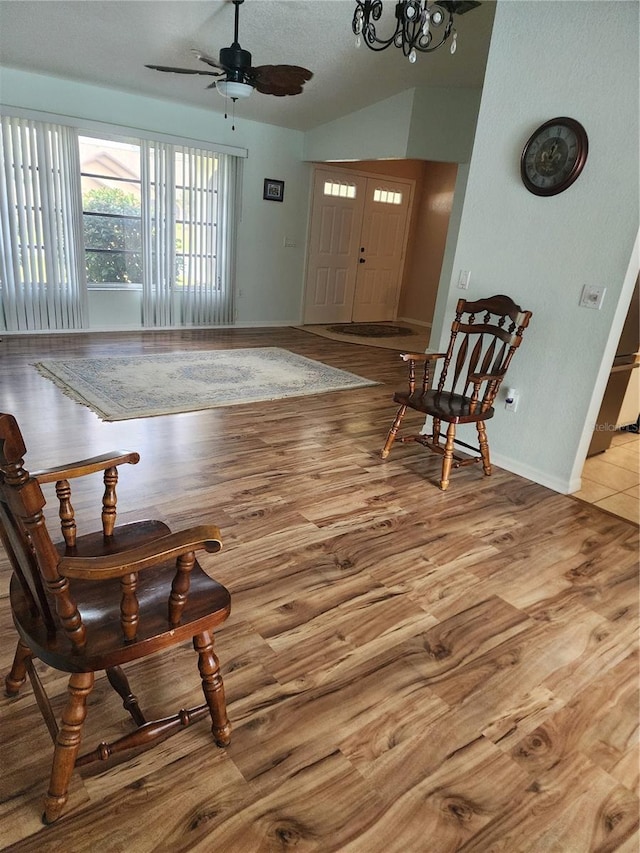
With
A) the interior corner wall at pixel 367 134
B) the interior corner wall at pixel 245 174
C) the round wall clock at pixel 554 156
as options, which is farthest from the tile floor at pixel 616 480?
the interior corner wall at pixel 245 174

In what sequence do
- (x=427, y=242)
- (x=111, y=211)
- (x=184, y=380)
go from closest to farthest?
(x=184, y=380)
(x=111, y=211)
(x=427, y=242)

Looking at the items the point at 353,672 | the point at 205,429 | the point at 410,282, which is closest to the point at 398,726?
the point at 353,672

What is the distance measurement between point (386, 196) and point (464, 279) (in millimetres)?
5848

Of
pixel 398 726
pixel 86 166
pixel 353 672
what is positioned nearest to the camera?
pixel 398 726

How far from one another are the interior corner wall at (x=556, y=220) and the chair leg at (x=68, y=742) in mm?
2728

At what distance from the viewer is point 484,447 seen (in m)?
3.22

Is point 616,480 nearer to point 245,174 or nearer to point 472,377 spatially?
point 472,377

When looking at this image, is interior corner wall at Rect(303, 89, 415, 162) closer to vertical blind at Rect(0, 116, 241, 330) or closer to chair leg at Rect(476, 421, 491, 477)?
vertical blind at Rect(0, 116, 241, 330)

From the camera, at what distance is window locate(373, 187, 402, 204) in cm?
850

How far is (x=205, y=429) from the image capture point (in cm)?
363

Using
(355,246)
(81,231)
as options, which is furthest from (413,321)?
(81,231)

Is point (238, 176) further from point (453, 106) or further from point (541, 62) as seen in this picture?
point (541, 62)

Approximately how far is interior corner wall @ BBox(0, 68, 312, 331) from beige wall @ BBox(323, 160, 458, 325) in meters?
1.78

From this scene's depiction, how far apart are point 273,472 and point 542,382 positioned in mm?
1640
